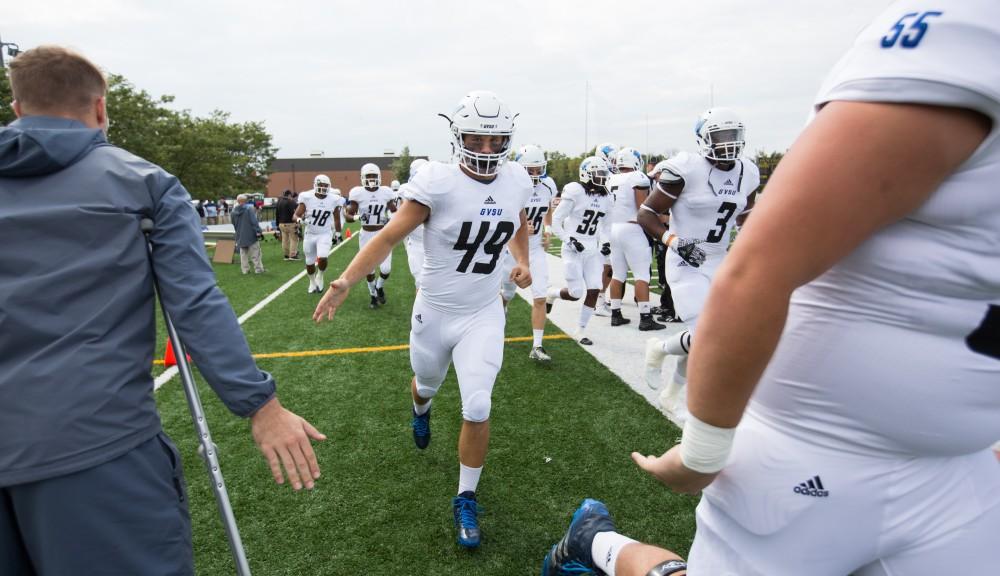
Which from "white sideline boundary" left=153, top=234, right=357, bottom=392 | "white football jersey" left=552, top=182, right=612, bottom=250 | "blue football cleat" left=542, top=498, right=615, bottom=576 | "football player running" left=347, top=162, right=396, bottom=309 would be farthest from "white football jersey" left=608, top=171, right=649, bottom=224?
"blue football cleat" left=542, top=498, right=615, bottom=576

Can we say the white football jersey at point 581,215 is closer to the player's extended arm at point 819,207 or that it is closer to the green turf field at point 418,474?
the green turf field at point 418,474

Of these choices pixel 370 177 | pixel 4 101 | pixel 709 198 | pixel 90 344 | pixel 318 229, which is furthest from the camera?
pixel 4 101

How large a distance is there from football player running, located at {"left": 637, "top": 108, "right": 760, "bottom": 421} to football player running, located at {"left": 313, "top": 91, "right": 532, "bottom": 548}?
4.63 feet

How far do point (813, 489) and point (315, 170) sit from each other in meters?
102

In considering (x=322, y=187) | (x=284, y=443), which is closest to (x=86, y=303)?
(x=284, y=443)

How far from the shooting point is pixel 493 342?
350cm

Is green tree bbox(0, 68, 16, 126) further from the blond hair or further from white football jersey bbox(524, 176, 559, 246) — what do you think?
the blond hair

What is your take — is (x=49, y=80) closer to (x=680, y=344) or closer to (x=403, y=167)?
(x=680, y=344)

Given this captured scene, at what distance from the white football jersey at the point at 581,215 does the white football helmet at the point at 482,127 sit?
4587 millimetres

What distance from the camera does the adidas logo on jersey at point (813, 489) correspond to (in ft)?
3.67

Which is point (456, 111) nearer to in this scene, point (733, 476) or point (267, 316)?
point (733, 476)

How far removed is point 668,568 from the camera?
67.4 inches

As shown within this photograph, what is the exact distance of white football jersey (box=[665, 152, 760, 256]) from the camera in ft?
15.1

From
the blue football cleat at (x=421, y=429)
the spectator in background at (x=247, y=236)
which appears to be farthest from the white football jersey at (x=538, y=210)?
the spectator in background at (x=247, y=236)
